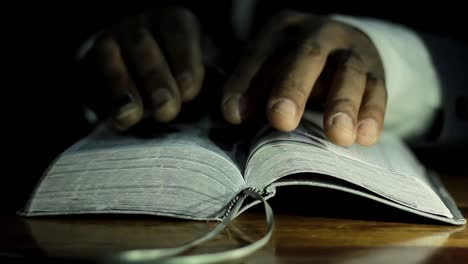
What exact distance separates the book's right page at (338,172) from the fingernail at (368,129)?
24 millimetres

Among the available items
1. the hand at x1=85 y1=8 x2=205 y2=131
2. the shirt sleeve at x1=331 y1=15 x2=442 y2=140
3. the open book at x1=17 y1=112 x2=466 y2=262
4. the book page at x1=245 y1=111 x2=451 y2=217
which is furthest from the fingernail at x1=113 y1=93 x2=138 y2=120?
the shirt sleeve at x1=331 y1=15 x2=442 y2=140

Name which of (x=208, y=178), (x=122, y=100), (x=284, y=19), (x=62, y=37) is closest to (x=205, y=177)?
(x=208, y=178)

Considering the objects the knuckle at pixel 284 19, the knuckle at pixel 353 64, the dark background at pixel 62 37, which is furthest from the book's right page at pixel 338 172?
the dark background at pixel 62 37

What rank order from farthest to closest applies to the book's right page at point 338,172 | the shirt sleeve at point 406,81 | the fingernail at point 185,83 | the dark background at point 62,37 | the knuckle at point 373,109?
1. the dark background at point 62,37
2. the shirt sleeve at point 406,81
3. the fingernail at point 185,83
4. the knuckle at point 373,109
5. the book's right page at point 338,172

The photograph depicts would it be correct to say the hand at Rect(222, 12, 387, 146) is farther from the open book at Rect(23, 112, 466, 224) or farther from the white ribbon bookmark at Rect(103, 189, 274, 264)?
the white ribbon bookmark at Rect(103, 189, 274, 264)

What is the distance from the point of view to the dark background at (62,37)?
123 centimetres

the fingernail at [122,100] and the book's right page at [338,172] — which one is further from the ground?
the book's right page at [338,172]

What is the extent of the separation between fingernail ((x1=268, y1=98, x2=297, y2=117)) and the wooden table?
4.3 inches

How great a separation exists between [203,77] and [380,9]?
1.88 ft

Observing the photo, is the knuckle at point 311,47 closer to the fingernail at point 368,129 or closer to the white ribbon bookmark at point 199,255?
the fingernail at point 368,129

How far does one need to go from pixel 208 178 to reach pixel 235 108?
142mm

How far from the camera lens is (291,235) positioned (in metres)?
0.60

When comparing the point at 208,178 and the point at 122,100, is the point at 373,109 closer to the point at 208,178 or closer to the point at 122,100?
the point at 208,178

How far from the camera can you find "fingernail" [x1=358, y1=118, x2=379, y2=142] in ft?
2.20
